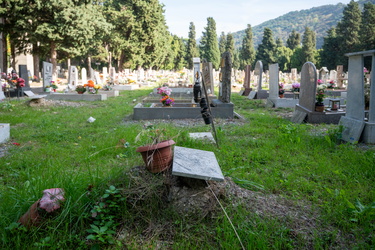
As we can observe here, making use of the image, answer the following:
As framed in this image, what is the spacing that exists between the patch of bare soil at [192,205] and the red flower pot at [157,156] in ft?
0.24

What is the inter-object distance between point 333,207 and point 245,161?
5.26 feet

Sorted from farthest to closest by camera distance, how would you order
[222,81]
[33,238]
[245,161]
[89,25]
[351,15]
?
[351,15], [89,25], [222,81], [245,161], [33,238]

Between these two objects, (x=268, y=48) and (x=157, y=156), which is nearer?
(x=157, y=156)

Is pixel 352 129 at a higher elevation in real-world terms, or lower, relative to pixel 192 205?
higher

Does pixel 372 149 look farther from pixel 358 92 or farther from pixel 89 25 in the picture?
pixel 89 25

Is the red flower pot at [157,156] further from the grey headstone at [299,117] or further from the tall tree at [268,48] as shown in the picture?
the tall tree at [268,48]

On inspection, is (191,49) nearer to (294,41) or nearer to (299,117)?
(294,41)

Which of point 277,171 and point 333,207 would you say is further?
point 277,171

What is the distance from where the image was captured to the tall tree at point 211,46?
173 ft

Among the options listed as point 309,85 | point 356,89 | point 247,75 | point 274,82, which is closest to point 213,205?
point 356,89

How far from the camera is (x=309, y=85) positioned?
7.70 m

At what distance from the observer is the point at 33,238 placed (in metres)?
2.28

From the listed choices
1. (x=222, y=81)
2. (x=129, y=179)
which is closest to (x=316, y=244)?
(x=129, y=179)

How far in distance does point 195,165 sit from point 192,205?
364 millimetres
